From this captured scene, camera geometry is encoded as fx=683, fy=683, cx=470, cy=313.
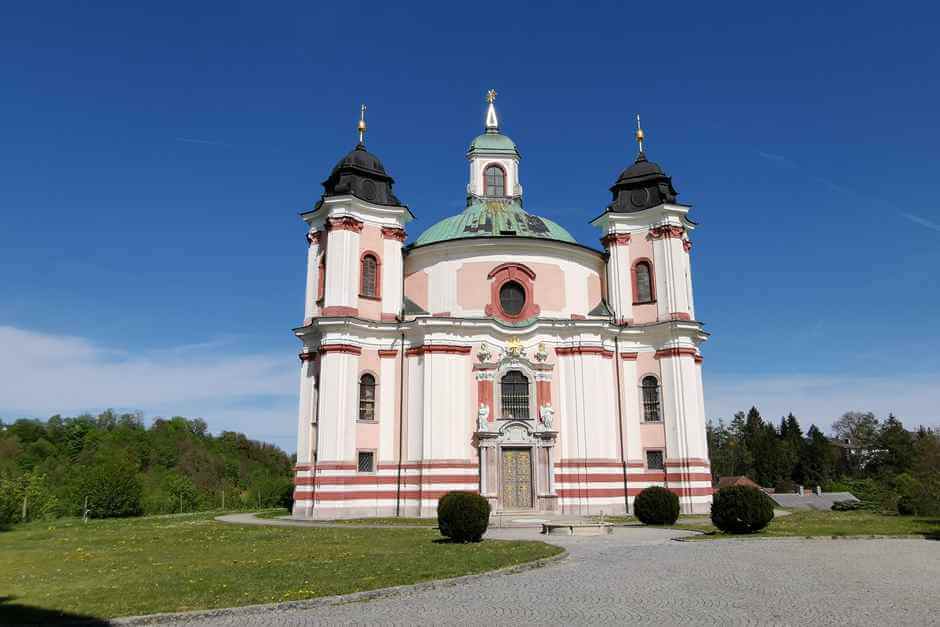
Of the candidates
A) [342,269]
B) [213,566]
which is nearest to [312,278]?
[342,269]

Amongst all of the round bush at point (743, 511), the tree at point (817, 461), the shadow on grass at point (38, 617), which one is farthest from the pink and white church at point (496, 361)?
the tree at point (817, 461)

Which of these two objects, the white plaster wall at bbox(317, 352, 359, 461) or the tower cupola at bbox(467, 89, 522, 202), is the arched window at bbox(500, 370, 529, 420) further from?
the tower cupola at bbox(467, 89, 522, 202)

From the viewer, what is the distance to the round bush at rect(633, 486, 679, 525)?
2680 cm

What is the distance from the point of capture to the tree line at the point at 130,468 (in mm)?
43625

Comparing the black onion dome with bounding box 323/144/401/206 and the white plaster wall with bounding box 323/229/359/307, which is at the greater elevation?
the black onion dome with bounding box 323/144/401/206

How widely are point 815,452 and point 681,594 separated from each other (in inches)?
3678

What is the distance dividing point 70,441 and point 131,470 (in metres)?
55.0

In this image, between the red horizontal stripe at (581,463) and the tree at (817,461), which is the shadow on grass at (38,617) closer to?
the red horizontal stripe at (581,463)

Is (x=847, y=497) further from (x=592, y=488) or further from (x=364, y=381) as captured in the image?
(x=364, y=381)

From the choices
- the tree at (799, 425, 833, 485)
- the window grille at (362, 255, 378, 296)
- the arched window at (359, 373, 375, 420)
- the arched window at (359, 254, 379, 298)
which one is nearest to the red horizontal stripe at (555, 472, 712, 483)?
the arched window at (359, 373, 375, 420)

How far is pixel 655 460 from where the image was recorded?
36375mm

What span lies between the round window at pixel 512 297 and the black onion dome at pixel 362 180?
7.59 metres

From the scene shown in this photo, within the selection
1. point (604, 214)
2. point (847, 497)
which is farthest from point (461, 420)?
point (847, 497)

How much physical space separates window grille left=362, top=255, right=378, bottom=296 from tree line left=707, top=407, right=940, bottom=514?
5136 centimetres
